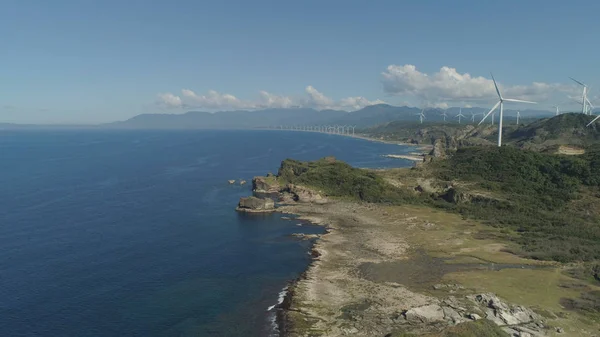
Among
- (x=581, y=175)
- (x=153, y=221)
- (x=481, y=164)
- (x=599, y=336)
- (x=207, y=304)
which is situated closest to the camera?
(x=599, y=336)

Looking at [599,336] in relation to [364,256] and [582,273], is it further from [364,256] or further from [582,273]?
[364,256]

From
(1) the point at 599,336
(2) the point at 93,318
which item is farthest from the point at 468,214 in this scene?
(2) the point at 93,318

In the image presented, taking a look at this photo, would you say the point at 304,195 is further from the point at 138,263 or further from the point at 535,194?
the point at 535,194

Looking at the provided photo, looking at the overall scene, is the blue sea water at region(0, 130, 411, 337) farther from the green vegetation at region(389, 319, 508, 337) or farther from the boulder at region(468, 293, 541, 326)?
the boulder at region(468, 293, 541, 326)

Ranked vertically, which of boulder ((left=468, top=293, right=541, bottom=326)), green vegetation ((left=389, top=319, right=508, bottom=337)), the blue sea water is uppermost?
green vegetation ((left=389, top=319, right=508, bottom=337))

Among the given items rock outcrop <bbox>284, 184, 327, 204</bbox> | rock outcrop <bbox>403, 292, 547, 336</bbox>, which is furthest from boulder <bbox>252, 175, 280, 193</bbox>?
rock outcrop <bbox>403, 292, 547, 336</bbox>

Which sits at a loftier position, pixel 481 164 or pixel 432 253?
pixel 481 164
